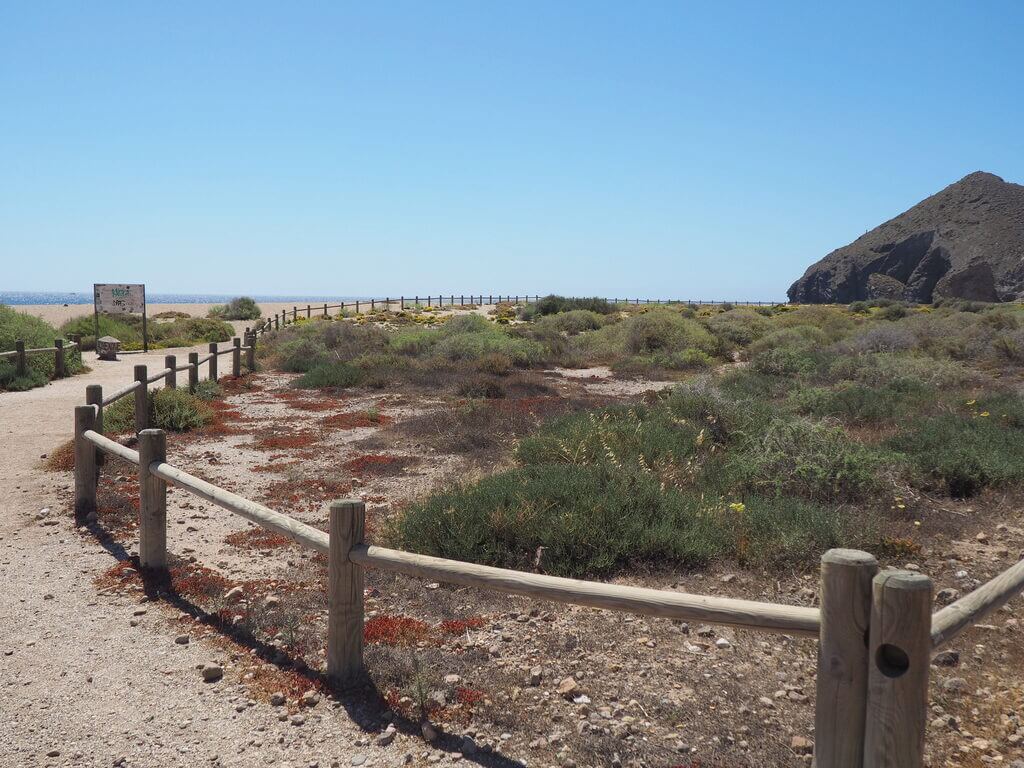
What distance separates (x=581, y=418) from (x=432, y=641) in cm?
639

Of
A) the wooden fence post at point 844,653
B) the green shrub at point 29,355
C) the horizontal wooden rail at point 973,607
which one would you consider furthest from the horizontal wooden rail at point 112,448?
the green shrub at point 29,355

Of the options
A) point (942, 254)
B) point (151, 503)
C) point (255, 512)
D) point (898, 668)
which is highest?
point (942, 254)

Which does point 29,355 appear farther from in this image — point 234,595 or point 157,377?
point 234,595

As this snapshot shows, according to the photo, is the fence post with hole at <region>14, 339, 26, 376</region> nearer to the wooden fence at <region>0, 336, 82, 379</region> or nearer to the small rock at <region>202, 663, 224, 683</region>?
the wooden fence at <region>0, 336, 82, 379</region>

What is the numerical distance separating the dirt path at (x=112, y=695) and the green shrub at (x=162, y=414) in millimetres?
5573

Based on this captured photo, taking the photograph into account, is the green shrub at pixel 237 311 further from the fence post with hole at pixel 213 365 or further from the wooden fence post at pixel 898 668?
the wooden fence post at pixel 898 668

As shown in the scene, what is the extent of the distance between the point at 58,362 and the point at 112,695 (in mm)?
17984

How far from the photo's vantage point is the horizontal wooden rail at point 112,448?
260 inches

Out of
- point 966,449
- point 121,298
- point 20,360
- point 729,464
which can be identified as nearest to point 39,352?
point 20,360

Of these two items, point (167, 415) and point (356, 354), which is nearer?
point (167, 415)

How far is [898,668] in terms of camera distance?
8.50ft

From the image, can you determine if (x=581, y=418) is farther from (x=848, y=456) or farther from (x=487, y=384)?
(x=487, y=384)

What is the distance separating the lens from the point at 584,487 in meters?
7.07

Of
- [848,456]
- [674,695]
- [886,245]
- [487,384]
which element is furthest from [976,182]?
[674,695]
